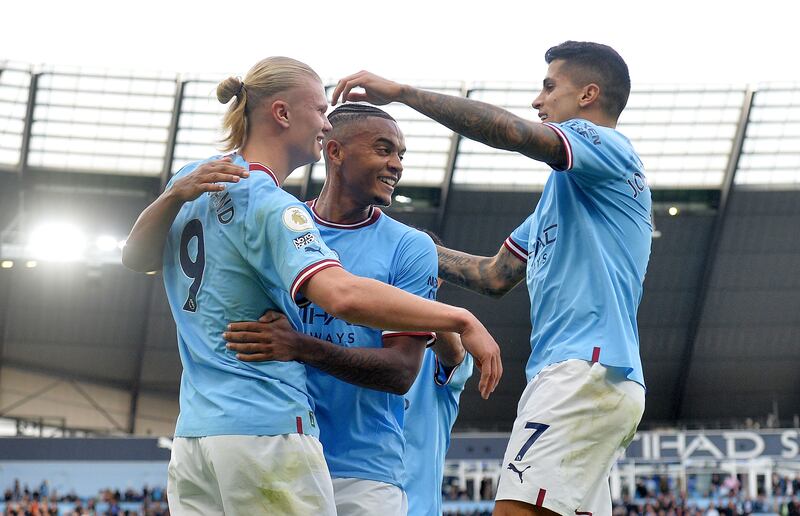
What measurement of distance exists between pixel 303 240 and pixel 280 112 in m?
0.71

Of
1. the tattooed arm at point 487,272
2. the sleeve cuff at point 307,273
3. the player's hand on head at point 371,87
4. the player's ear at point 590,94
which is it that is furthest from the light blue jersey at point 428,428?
the sleeve cuff at point 307,273

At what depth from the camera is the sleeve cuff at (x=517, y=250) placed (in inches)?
222

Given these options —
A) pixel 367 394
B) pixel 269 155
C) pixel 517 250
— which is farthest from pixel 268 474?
pixel 517 250

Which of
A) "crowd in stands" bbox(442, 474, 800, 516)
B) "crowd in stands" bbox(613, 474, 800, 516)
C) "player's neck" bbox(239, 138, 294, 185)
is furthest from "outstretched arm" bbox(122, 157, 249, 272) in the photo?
"crowd in stands" bbox(613, 474, 800, 516)

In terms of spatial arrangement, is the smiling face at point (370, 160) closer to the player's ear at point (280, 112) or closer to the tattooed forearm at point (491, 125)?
the tattooed forearm at point (491, 125)

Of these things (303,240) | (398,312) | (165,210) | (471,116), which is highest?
(471,116)

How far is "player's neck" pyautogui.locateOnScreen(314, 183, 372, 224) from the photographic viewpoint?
5.00m

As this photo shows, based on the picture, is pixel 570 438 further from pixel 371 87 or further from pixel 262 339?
pixel 371 87

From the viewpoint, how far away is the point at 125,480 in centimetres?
3012

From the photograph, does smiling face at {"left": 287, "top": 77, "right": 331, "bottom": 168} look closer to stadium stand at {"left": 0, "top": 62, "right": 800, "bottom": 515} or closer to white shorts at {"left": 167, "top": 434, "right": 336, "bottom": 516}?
white shorts at {"left": 167, "top": 434, "right": 336, "bottom": 516}

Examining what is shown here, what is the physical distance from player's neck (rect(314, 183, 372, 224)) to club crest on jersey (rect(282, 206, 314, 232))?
4.25 ft

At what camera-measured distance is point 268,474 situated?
11.6ft

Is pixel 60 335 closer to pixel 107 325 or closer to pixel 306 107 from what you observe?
pixel 107 325

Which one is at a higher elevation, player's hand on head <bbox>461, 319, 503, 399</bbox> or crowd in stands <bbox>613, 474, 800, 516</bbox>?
crowd in stands <bbox>613, 474, 800, 516</bbox>
